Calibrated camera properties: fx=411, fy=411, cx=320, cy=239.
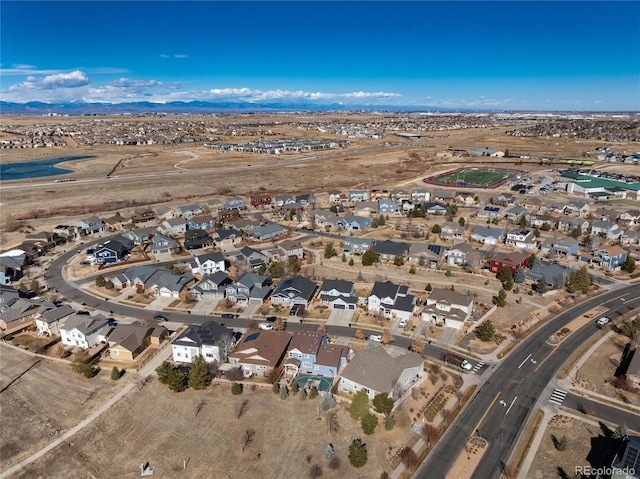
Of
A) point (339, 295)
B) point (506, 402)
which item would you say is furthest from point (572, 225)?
point (506, 402)

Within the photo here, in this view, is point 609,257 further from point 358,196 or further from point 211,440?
point 211,440

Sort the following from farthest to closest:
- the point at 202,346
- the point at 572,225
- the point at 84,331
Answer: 1. the point at 572,225
2. the point at 84,331
3. the point at 202,346

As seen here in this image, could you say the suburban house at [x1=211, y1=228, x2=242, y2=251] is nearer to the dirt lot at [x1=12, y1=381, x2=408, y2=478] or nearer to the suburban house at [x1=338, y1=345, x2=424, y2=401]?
the dirt lot at [x1=12, y1=381, x2=408, y2=478]

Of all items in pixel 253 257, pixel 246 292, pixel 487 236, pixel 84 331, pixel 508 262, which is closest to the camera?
pixel 84 331

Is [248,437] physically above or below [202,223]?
below

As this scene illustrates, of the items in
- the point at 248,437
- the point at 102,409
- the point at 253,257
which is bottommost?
the point at 102,409

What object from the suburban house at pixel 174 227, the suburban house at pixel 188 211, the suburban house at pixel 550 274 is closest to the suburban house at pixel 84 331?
the suburban house at pixel 174 227

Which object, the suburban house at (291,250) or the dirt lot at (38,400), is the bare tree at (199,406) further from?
the suburban house at (291,250)

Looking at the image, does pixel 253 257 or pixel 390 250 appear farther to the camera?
pixel 390 250
